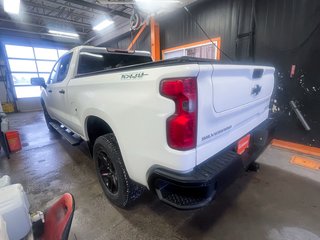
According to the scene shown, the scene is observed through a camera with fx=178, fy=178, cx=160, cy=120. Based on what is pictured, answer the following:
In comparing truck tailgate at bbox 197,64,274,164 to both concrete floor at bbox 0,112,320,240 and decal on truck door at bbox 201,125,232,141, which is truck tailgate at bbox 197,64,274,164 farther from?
concrete floor at bbox 0,112,320,240

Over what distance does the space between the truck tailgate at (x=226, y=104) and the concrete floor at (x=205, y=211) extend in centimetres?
86

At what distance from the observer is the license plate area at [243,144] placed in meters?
1.50

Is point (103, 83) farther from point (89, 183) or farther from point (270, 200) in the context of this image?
point (270, 200)

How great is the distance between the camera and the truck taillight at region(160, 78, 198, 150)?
99cm

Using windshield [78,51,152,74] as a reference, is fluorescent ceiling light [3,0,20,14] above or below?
above

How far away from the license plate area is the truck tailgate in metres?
0.05

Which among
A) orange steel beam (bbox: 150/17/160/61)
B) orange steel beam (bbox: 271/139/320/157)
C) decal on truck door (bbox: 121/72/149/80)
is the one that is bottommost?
orange steel beam (bbox: 271/139/320/157)

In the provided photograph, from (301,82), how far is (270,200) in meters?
2.58

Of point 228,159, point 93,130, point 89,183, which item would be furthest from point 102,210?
point 228,159

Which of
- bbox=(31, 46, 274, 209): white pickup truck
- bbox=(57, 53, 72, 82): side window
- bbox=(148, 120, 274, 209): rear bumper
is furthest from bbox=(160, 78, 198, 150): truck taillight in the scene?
bbox=(57, 53, 72, 82): side window

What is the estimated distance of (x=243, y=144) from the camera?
157 cm

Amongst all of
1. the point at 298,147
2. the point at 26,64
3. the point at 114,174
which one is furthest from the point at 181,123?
the point at 26,64

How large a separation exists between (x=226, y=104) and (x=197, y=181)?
58cm

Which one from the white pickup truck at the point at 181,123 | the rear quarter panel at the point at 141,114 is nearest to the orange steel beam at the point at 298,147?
the white pickup truck at the point at 181,123
